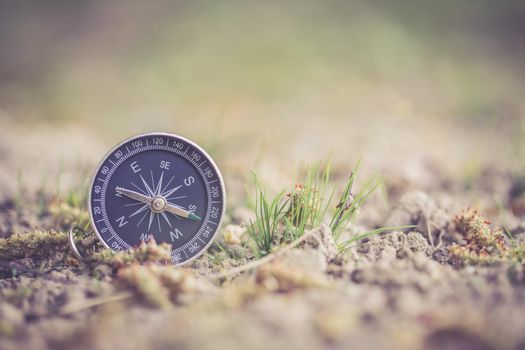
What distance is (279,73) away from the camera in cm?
→ 809

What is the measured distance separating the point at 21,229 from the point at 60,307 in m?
1.41

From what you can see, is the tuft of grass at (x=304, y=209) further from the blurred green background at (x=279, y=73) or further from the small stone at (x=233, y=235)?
the blurred green background at (x=279, y=73)

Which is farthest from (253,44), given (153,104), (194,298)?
(194,298)

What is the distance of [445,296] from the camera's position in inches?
81.9

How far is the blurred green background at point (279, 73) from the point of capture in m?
5.95

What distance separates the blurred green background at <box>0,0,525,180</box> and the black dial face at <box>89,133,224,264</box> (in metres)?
2.13

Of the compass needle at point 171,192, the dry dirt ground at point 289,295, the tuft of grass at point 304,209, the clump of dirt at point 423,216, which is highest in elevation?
the clump of dirt at point 423,216

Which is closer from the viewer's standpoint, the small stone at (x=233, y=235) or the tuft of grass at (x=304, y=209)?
the tuft of grass at (x=304, y=209)

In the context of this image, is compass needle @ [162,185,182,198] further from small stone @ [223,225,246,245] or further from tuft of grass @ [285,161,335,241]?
tuft of grass @ [285,161,335,241]

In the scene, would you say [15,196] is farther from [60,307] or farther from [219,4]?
[219,4]

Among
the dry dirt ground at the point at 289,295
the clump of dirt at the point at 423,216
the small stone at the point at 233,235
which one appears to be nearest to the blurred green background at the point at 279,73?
the clump of dirt at the point at 423,216

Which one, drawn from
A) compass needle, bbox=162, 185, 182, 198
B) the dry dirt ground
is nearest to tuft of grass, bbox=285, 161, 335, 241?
the dry dirt ground

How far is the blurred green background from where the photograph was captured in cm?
595

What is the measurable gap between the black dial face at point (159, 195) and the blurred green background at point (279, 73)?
2126 millimetres
